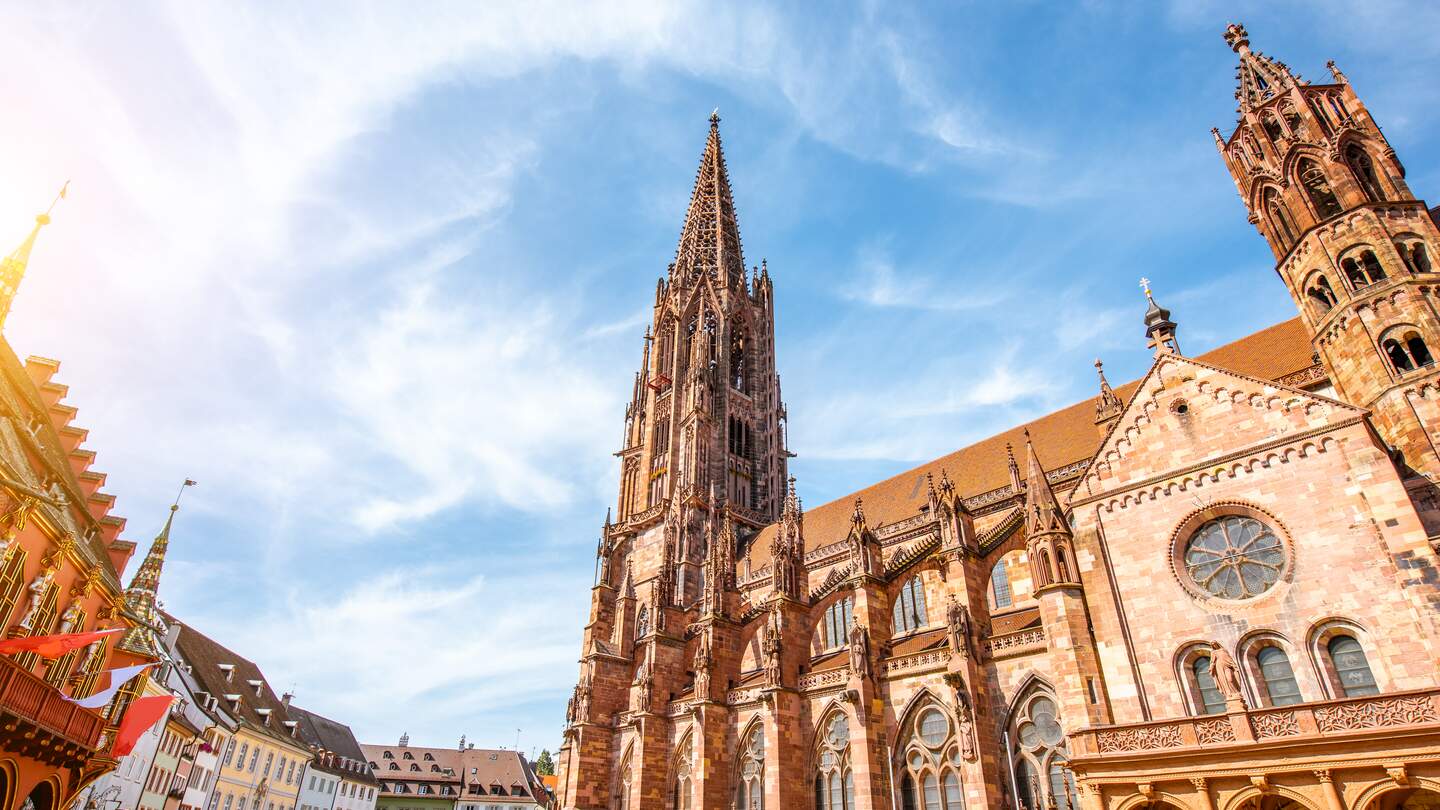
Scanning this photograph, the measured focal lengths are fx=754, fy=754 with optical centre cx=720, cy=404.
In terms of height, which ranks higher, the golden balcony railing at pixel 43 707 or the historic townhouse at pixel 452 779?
the historic townhouse at pixel 452 779

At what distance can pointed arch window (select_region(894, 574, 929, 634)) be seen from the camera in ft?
79.5

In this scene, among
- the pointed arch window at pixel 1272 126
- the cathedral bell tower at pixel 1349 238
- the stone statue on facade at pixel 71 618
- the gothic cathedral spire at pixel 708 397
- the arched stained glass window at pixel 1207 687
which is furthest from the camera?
the gothic cathedral spire at pixel 708 397

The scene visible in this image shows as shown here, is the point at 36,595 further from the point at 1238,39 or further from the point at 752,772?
the point at 1238,39

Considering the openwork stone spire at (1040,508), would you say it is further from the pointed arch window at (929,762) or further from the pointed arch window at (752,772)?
the pointed arch window at (752,772)

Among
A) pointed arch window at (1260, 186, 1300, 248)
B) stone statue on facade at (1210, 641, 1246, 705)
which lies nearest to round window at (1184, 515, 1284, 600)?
stone statue on facade at (1210, 641, 1246, 705)

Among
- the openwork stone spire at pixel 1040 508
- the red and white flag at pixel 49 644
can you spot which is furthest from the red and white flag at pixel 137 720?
the openwork stone spire at pixel 1040 508

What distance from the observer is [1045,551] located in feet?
55.4

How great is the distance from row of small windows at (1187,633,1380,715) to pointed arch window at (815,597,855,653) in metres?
13.3

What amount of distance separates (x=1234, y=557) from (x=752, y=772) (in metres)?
15.3

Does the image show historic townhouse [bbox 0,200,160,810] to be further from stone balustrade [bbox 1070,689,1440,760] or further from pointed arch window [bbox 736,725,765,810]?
stone balustrade [bbox 1070,689,1440,760]

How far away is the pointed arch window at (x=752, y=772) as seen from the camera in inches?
915

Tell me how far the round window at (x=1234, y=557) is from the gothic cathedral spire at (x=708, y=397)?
2467cm

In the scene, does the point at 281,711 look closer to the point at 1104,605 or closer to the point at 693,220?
the point at 693,220

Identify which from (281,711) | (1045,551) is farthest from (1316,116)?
(281,711)
